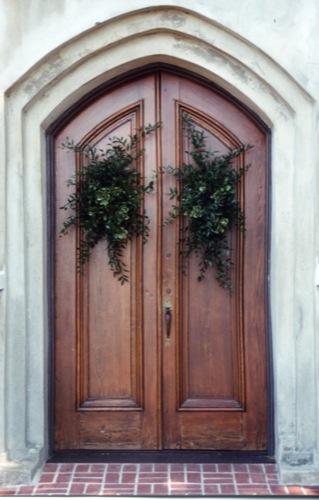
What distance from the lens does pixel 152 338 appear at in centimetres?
541

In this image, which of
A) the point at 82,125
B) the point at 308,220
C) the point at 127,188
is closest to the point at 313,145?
the point at 308,220

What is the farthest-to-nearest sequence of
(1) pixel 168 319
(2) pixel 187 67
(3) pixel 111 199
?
(1) pixel 168 319 < (2) pixel 187 67 < (3) pixel 111 199

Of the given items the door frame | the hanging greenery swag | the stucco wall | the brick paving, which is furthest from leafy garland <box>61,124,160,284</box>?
the brick paving

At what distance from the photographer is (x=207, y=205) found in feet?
16.9

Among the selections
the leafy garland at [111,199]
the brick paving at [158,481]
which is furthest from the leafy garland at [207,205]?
the brick paving at [158,481]

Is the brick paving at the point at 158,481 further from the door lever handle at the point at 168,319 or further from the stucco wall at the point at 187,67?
the door lever handle at the point at 168,319

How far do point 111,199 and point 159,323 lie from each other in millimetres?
967

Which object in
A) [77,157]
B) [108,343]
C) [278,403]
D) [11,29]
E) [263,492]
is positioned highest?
[11,29]

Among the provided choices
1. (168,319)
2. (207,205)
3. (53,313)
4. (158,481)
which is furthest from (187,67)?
(158,481)

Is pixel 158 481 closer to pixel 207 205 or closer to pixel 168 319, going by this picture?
pixel 168 319

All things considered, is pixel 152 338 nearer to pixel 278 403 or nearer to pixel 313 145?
pixel 278 403

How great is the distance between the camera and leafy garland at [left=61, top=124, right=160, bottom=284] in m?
5.17

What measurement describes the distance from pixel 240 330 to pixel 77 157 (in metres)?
1.70

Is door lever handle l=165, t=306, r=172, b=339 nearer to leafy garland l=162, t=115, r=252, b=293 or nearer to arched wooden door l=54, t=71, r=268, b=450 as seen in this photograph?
arched wooden door l=54, t=71, r=268, b=450
